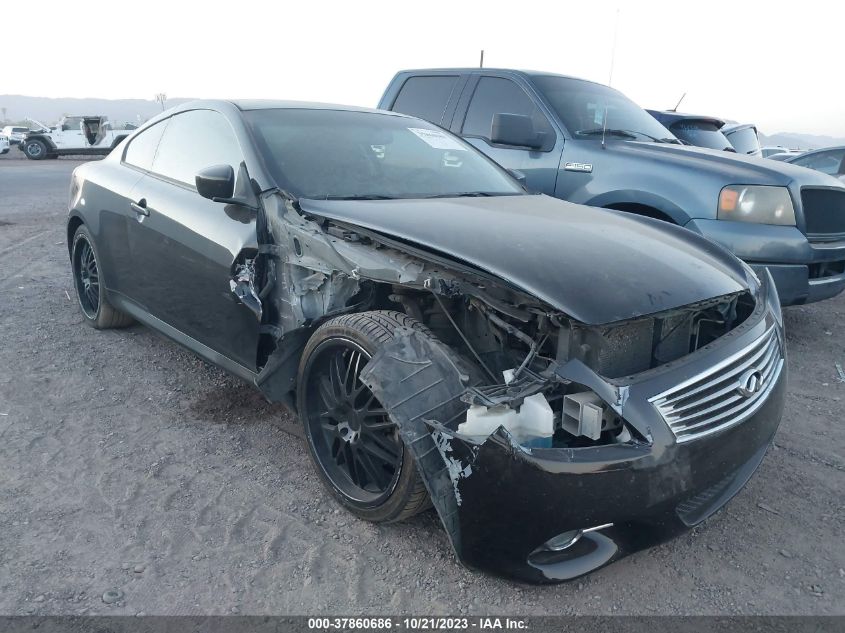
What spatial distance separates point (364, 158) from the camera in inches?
134

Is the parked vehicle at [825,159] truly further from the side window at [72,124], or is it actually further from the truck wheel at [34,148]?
the truck wheel at [34,148]

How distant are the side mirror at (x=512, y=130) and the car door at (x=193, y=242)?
6.82 feet

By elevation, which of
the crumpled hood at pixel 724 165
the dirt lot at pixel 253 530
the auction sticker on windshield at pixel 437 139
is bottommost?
the dirt lot at pixel 253 530

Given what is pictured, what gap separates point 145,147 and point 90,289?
1254 mm

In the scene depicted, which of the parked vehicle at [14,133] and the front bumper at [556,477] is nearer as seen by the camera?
the front bumper at [556,477]

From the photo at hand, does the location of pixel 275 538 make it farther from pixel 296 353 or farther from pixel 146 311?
pixel 146 311

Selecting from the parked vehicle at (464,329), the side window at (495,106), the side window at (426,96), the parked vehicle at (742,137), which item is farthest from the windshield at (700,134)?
the parked vehicle at (464,329)

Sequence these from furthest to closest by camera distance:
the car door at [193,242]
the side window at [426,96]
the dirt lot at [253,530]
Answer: the side window at [426,96]
the car door at [193,242]
the dirt lot at [253,530]

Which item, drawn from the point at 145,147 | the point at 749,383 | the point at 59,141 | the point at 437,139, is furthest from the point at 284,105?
the point at 59,141

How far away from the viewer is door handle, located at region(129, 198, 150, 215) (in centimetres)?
374

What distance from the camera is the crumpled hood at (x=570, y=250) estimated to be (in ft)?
7.33

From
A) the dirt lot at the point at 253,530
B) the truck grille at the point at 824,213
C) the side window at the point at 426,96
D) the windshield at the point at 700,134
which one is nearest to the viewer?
the dirt lot at the point at 253,530

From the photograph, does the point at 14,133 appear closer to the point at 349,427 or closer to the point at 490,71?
the point at 490,71

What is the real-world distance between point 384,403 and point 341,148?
1.66 meters
